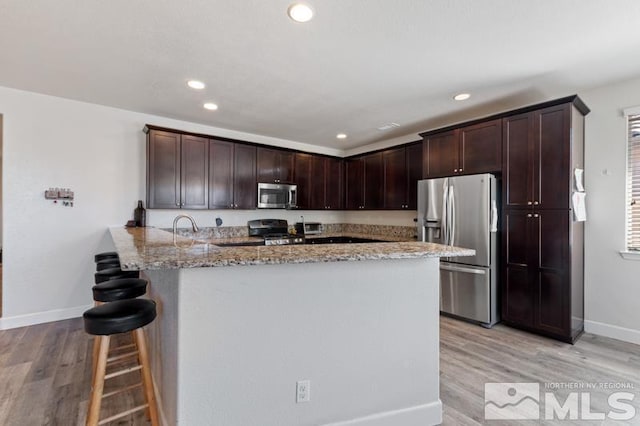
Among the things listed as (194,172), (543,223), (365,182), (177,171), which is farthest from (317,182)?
(543,223)

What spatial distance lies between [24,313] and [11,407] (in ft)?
6.20

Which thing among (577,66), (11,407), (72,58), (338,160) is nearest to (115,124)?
(72,58)

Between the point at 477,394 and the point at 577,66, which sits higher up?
the point at 577,66

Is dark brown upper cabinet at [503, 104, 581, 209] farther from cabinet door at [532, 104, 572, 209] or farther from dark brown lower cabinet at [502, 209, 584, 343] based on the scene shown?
dark brown lower cabinet at [502, 209, 584, 343]

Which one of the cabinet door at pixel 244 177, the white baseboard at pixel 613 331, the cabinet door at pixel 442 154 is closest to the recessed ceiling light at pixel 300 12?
the cabinet door at pixel 442 154

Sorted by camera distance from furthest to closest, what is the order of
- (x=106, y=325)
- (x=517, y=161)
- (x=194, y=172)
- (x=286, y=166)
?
(x=286, y=166) → (x=194, y=172) → (x=517, y=161) → (x=106, y=325)

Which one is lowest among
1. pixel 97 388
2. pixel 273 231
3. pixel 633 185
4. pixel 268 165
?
pixel 97 388

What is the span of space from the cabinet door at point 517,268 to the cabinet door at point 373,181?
198 cm

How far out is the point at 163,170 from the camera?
3787mm

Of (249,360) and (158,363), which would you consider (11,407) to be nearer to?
(158,363)

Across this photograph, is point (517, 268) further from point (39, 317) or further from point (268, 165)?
point (39, 317)

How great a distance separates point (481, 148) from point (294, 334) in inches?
124

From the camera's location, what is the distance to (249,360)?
4.82ft

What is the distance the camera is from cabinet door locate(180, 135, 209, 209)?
12.9 feet
